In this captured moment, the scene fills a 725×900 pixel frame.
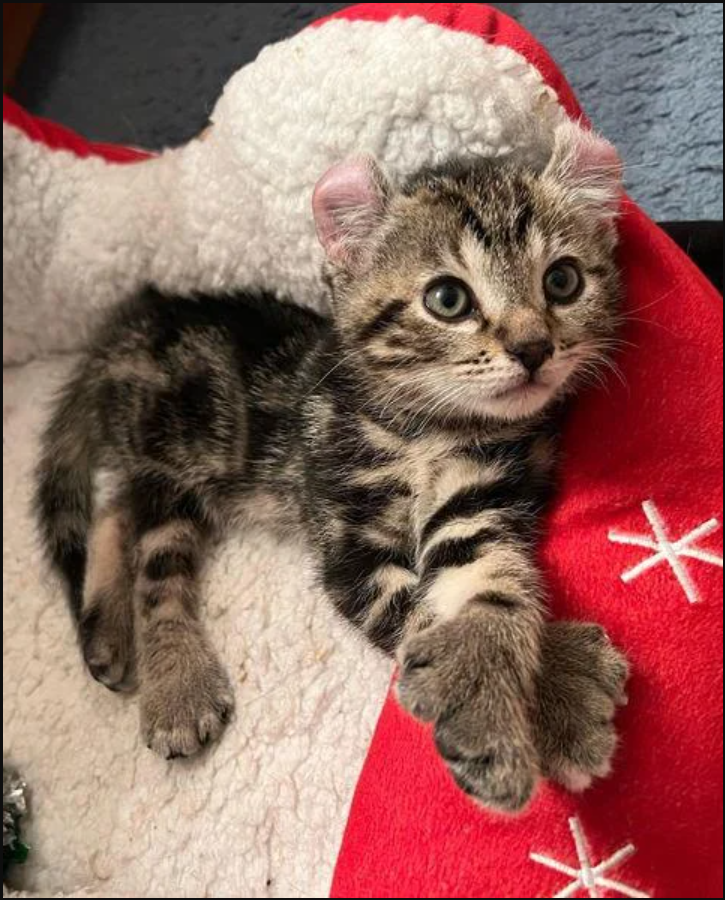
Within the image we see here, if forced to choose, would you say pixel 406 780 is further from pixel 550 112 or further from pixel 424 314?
pixel 550 112

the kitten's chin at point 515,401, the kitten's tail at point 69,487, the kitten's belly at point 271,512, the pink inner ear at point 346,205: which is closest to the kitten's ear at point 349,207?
the pink inner ear at point 346,205

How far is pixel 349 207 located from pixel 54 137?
2.28 ft

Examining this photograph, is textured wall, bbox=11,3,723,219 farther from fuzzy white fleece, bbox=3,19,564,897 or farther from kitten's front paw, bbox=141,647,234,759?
kitten's front paw, bbox=141,647,234,759

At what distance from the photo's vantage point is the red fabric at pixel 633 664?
2.70ft

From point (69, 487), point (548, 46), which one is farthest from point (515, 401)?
point (548, 46)

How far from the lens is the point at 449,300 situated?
957 mm

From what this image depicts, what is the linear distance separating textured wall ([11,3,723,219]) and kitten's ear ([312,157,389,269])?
42 cm

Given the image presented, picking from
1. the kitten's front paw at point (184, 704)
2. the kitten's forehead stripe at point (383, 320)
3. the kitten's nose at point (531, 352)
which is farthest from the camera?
the kitten's front paw at point (184, 704)

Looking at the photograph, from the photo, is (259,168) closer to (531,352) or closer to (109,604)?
(531,352)

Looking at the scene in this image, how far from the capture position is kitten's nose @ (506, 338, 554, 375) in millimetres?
885

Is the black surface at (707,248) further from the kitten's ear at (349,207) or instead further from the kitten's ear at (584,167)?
the kitten's ear at (349,207)

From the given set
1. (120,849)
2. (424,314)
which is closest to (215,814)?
(120,849)

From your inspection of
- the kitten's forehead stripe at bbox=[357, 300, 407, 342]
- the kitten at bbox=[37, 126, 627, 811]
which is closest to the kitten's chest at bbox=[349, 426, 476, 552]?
the kitten at bbox=[37, 126, 627, 811]

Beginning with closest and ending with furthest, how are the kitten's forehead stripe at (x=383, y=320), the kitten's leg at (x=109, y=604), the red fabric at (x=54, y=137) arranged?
the kitten's forehead stripe at (x=383, y=320)
the kitten's leg at (x=109, y=604)
the red fabric at (x=54, y=137)
